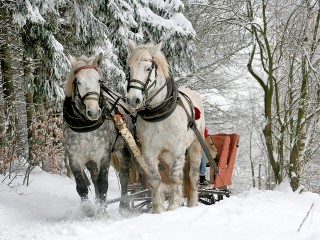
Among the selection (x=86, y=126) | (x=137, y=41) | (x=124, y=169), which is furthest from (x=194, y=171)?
(x=137, y=41)

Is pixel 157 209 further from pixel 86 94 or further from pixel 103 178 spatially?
pixel 86 94

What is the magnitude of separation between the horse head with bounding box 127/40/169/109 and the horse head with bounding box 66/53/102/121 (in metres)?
0.45

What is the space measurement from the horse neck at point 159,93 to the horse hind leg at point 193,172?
138 centimetres

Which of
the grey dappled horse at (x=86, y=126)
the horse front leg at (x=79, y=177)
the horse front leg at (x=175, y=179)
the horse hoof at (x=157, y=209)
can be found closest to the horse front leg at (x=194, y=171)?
the horse front leg at (x=175, y=179)

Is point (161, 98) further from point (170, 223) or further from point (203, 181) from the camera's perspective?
point (203, 181)

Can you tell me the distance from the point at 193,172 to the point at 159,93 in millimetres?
1627

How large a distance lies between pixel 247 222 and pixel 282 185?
5197mm

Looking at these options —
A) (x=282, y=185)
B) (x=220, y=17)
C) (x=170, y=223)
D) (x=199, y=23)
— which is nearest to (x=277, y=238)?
(x=170, y=223)

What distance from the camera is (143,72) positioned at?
5074 millimetres

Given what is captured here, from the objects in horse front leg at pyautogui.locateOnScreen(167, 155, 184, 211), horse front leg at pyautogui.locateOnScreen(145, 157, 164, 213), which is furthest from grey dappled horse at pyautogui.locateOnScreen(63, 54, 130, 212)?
horse front leg at pyautogui.locateOnScreen(167, 155, 184, 211)

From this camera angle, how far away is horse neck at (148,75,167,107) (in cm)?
530

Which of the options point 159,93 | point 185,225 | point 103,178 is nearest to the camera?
point 185,225

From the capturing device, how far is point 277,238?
346 cm

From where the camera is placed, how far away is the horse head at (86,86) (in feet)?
16.8
